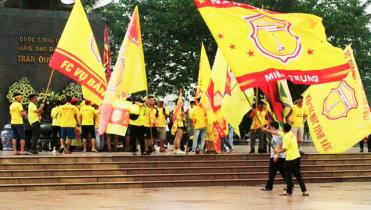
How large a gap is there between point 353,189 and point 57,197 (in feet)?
24.8

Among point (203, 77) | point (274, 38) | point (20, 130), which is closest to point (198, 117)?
point (203, 77)

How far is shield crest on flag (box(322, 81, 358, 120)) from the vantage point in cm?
2916

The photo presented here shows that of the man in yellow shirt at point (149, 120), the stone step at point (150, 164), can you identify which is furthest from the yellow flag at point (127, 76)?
the man in yellow shirt at point (149, 120)

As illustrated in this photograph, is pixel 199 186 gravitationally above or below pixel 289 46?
below

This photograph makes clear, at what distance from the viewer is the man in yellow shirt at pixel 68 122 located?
89.8ft

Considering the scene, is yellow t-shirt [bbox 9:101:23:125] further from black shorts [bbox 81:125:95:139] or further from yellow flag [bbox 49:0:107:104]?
black shorts [bbox 81:125:95:139]

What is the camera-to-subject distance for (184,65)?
178ft

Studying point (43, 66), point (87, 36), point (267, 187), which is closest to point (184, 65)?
point (43, 66)

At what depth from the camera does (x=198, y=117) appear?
28359 mm

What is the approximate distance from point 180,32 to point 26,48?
74.9 feet

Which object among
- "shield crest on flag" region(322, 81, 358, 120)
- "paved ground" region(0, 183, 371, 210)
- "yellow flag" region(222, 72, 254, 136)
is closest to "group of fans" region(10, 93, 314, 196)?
"yellow flag" region(222, 72, 254, 136)

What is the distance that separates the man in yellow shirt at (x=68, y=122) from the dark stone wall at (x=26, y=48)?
4.09 meters

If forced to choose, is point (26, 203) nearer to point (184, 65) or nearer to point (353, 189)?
point (353, 189)

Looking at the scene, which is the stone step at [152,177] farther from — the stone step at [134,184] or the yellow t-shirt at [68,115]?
the yellow t-shirt at [68,115]
